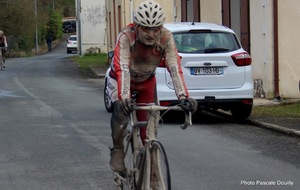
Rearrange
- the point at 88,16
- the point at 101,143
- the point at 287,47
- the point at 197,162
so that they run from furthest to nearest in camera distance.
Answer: the point at 88,16 → the point at 287,47 → the point at 101,143 → the point at 197,162

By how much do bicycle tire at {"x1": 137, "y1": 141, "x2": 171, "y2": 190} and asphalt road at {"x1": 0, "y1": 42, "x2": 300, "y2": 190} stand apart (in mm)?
1817

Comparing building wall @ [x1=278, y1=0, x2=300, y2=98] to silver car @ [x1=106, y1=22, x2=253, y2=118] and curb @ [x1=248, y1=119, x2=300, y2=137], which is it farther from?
silver car @ [x1=106, y1=22, x2=253, y2=118]

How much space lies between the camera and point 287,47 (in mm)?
17375

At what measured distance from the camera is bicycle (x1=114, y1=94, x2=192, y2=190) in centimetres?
620

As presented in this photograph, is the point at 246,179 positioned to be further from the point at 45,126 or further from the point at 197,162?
the point at 45,126

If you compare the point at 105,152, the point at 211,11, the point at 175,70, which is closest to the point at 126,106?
the point at 175,70

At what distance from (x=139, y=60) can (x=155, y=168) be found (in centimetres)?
109

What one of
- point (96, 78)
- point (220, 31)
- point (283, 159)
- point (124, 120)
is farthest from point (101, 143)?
point (96, 78)

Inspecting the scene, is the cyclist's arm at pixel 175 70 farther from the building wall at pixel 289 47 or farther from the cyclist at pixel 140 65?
the building wall at pixel 289 47

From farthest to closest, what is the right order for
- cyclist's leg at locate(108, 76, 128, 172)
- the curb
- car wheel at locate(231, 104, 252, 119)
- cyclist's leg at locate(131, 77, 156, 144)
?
car wheel at locate(231, 104, 252, 119), the curb, cyclist's leg at locate(131, 77, 156, 144), cyclist's leg at locate(108, 76, 128, 172)

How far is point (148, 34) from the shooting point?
261 inches

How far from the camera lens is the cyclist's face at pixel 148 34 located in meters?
6.62

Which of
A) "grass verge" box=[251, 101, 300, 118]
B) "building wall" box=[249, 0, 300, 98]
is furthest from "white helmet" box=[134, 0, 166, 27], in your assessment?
"building wall" box=[249, 0, 300, 98]

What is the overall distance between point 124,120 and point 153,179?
73 cm
